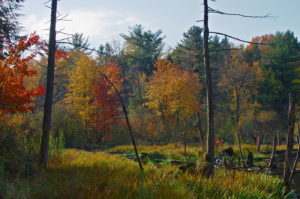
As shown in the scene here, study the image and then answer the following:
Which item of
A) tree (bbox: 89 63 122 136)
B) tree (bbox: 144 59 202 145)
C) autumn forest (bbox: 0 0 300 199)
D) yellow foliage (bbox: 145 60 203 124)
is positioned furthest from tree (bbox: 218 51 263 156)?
tree (bbox: 89 63 122 136)

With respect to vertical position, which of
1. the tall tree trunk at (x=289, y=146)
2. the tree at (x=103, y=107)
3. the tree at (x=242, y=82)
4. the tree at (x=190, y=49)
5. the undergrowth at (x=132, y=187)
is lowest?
the undergrowth at (x=132, y=187)

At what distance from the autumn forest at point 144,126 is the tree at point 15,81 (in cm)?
4

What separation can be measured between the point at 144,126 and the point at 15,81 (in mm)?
18787

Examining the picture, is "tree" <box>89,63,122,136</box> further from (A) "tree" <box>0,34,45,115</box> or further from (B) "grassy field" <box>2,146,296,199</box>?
(B) "grassy field" <box>2,146,296,199</box>

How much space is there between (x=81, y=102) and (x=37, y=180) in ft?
56.4

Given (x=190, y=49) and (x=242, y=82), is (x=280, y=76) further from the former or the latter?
(x=190, y=49)

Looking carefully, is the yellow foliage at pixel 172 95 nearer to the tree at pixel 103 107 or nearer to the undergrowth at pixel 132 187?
the tree at pixel 103 107

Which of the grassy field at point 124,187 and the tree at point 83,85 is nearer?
the grassy field at point 124,187

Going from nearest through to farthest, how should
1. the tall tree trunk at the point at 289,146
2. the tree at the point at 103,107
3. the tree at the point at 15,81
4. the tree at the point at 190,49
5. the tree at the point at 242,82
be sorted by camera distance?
the tall tree trunk at the point at 289,146, the tree at the point at 15,81, the tree at the point at 103,107, the tree at the point at 242,82, the tree at the point at 190,49

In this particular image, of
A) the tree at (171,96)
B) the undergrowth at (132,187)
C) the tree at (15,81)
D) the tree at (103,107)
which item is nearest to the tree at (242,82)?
the tree at (171,96)

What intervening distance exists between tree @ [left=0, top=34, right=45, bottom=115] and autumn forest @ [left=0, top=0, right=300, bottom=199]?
0.04 meters

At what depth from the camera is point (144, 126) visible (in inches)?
1115

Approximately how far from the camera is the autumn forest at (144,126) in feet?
19.4

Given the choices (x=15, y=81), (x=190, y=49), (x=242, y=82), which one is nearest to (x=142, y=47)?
(x=190, y=49)
